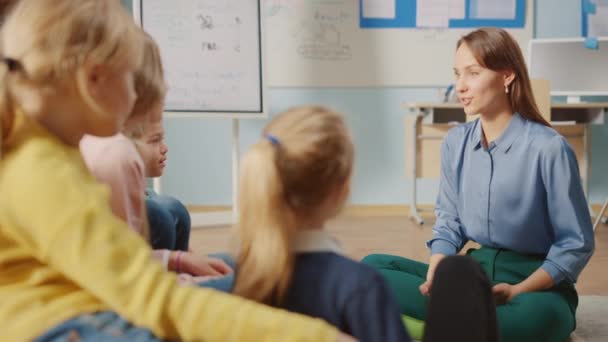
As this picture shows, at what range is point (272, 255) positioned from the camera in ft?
2.73

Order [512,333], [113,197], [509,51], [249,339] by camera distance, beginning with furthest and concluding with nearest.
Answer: [509,51]
[512,333]
[113,197]
[249,339]

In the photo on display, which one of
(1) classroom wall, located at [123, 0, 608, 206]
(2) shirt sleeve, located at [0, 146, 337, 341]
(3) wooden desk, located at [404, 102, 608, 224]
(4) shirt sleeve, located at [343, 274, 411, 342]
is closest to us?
(2) shirt sleeve, located at [0, 146, 337, 341]

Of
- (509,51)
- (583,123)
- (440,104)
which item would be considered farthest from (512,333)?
(583,123)

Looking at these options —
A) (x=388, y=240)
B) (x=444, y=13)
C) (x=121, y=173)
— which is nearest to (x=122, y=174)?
(x=121, y=173)

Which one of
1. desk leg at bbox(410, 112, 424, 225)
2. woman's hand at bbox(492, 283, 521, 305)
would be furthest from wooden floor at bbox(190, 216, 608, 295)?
woman's hand at bbox(492, 283, 521, 305)

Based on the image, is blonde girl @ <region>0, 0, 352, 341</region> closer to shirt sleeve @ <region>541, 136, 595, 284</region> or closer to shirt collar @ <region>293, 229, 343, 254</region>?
shirt collar @ <region>293, 229, 343, 254</region>

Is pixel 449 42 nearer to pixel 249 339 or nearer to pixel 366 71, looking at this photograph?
pixel 366 71

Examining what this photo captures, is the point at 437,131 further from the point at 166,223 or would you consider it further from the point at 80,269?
the point at 80,269

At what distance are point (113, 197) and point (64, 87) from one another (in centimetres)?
40

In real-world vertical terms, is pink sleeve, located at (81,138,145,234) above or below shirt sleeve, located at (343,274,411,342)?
above

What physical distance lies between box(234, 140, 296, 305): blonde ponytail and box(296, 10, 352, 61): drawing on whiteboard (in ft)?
11.0

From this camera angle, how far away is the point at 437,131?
386 cm

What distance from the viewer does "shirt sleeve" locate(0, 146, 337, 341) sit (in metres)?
0.70

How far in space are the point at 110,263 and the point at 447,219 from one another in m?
1.26
